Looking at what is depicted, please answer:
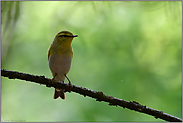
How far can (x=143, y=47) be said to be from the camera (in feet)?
18.8

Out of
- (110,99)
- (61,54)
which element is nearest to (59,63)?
(61,54)

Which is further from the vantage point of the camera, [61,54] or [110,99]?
[61,54]

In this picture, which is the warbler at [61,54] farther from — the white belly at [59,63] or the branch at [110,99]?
the branch at [110,99]

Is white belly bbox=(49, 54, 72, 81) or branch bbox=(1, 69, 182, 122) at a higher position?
white belly bbox=(49, 54, 72, 81)

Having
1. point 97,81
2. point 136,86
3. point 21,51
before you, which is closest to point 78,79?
point 97,81

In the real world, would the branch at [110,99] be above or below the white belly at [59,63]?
below

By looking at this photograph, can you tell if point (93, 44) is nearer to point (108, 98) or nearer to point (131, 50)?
point (131, 50)

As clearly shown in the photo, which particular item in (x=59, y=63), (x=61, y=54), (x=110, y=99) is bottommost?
(x=110, y=99)

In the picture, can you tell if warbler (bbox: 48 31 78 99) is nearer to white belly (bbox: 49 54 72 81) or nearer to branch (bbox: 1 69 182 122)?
white belly (bbox: 49 54 72 81)

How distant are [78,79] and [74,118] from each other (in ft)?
4.01

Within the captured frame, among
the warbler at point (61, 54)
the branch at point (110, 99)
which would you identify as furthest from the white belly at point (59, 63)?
the branch at point (110, 99)

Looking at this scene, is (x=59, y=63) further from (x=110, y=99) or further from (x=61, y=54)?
(x=110, y=99)

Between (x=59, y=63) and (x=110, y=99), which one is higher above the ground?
(x=59, y=63)

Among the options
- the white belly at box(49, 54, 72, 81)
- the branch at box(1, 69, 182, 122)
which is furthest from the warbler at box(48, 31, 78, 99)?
the branch at box(1, 69, 182, 122)
